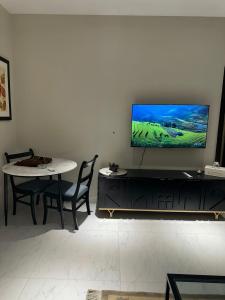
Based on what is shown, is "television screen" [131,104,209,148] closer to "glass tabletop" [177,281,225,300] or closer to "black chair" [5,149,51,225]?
"black chair" [5,149,51,225]

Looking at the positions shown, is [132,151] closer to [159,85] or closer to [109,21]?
[159,85]

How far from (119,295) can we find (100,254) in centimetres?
55

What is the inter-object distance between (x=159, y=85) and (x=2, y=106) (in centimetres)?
211

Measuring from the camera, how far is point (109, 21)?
3.18 meters

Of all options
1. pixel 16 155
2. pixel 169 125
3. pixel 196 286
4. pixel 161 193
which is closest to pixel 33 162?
pixel 16 155

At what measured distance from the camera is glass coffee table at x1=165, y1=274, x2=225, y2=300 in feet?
4.74

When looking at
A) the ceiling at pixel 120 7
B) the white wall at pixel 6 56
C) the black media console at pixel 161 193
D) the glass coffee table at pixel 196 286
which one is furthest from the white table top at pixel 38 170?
the ceiling at pixel 120 7

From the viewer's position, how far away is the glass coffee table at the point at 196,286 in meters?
1.44

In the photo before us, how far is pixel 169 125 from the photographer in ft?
10.7

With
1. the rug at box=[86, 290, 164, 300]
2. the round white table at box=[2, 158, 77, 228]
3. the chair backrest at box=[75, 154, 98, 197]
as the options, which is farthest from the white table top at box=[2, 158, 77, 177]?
the rug at box=[86, 290, 164, 300]

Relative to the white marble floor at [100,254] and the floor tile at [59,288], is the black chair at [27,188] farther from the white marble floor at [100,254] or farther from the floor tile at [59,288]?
the floor tile at [59,288]

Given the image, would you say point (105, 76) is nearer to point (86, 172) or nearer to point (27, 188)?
point (86, 172)

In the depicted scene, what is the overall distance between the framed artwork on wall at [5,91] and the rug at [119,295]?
2257mm

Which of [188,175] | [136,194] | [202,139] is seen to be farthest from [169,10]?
[136,194]
